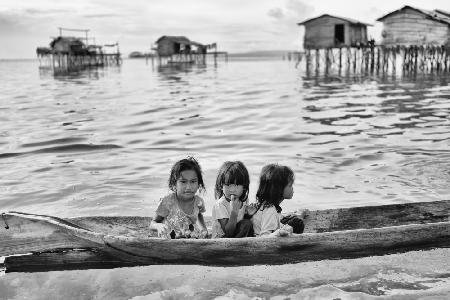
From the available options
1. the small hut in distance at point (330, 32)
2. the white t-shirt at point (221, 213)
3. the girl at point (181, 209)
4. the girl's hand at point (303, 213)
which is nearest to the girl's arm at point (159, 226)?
the girl at point (181, 209)

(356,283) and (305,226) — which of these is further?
(305,226)

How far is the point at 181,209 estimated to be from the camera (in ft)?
17.1

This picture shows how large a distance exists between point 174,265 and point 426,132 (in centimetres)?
961

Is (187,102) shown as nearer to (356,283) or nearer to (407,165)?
(407,165)

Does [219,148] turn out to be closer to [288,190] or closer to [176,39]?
[288,190]

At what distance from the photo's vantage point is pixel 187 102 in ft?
70.5

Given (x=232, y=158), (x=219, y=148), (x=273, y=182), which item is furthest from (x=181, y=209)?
(x=219, y=148)

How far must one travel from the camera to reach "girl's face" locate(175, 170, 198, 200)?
193 inches

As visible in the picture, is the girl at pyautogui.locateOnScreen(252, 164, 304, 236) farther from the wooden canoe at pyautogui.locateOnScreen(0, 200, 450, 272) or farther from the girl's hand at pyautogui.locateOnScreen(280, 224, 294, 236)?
the wooden canoe at pyautogui.locateOnScreen(0, 200, 450, 272)

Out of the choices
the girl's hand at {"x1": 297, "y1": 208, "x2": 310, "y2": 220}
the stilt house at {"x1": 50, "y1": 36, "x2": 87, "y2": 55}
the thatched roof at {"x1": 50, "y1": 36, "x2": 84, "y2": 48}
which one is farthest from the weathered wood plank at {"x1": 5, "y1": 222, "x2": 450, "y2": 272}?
the thatched roof at {"x1": 50, "y1": 36, "x2": 84, "y2": 48}

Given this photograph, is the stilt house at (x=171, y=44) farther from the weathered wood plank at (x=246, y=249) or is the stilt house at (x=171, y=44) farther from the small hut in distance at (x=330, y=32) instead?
the weathered wood plank at (x=246, y=249)

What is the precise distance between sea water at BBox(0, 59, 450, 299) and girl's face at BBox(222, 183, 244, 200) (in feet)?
2.56

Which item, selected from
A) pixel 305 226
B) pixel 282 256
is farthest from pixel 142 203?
pixel 282 256

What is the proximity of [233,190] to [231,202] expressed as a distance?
117 mm
